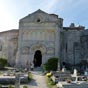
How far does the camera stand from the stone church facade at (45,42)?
4841 cm

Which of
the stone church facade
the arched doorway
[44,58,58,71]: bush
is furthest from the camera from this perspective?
the arched doorway

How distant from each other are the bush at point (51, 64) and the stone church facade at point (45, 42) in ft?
10.6

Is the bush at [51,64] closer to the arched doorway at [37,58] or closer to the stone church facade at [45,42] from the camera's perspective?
the stone church facade at [45,42]

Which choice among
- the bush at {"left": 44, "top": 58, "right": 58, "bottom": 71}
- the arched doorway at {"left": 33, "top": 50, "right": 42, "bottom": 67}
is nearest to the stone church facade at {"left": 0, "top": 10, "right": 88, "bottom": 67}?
the arched doorway at {"left": 33, "top": 50, "right": 42, "bottom": 67}

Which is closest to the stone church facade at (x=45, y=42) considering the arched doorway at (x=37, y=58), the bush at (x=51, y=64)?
the arched doorway at (x=37, y=58)

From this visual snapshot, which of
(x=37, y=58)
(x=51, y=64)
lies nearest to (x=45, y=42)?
(x=37, y=58)

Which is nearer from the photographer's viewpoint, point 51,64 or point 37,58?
point 51,64

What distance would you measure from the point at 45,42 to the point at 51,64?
233 inches

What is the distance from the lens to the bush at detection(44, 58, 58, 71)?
42994 millimetres

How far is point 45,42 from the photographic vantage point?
48.8 meters

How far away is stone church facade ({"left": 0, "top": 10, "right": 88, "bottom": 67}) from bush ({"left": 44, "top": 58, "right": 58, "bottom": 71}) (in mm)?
3236

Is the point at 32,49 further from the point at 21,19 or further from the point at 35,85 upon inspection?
the point at 35,85

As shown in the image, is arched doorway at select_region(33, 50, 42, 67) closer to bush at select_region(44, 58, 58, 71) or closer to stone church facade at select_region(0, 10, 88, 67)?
stone church facade at select_region(0, 10, 88, 67)

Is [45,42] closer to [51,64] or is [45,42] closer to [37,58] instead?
[37,58]
